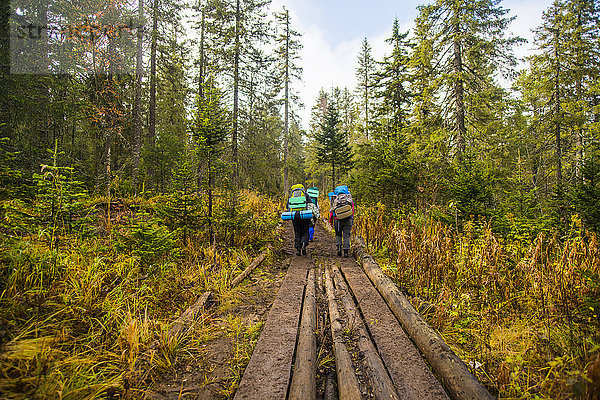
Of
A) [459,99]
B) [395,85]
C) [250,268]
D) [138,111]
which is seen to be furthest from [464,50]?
[138,111]

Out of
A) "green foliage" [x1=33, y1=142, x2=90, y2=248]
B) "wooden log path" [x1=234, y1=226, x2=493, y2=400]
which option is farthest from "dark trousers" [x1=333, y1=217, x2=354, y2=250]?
"green foliage" [x1=33, y1=142, x2=90, y2=248]

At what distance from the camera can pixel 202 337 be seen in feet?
11.0

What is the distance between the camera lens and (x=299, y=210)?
7.32 meters

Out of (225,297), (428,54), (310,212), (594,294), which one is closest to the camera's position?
(594,294)

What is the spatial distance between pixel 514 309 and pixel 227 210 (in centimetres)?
646

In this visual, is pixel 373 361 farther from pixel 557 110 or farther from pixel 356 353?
pixel 557 110

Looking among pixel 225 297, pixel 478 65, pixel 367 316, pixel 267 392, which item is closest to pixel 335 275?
pixel 367 316

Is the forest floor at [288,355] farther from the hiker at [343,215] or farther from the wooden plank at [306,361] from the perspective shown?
the hiker at [343,215]

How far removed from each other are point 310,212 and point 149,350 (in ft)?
16.7

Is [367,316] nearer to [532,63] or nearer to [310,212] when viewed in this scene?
[310,212]

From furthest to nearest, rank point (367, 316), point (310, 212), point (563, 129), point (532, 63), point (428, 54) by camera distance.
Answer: point (532, 63), point (563, 129), point (428, 54), point (310, 212), point (367, 316)

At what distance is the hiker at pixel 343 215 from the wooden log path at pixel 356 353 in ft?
8.35

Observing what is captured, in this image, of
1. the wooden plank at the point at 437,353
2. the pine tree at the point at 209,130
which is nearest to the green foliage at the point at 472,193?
the wooden plank at the point at 437,353

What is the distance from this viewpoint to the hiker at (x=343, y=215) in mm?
7238
